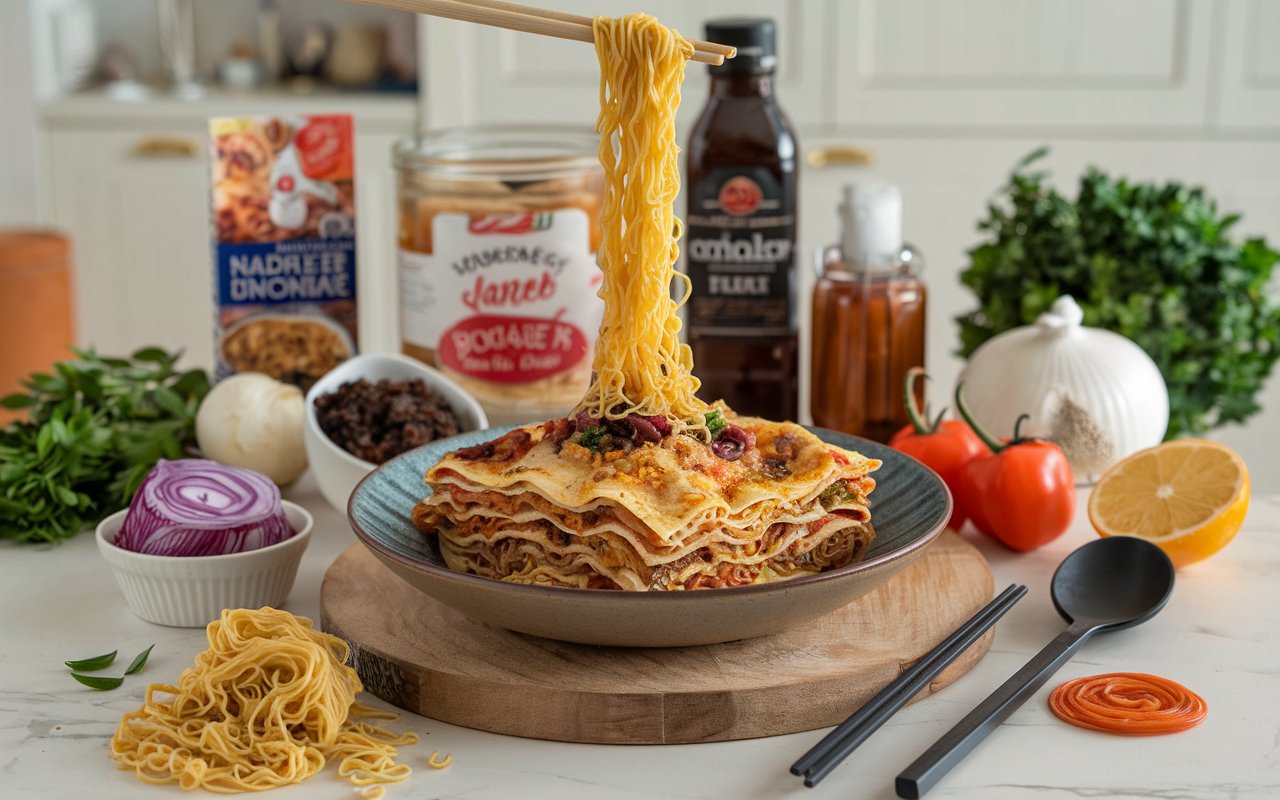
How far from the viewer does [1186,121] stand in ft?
12.2

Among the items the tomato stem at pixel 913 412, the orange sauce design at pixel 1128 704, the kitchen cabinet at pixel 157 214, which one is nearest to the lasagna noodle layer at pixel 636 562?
the orange sauce design at pixel 1128 704

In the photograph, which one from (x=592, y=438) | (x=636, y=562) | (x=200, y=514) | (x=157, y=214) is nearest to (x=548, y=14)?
(x=592, y=438)

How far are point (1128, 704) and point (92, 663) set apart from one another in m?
0.90

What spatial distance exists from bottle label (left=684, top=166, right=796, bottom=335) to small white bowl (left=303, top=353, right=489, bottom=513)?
0.35 meters

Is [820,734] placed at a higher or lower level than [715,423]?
lower

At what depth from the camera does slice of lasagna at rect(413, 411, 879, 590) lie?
1.18 meters

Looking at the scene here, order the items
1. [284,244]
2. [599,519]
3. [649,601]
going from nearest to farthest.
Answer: [649,601] < [599,519] < [284,244]

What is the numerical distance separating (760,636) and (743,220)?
753 millimetres

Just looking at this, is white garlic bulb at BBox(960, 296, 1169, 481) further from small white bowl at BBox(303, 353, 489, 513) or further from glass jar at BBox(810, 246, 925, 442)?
small white bowl at BBox(303, 353, 489, 513)

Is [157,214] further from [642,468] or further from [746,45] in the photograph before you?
[642,468]

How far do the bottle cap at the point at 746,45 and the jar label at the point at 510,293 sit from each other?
0.89 feet

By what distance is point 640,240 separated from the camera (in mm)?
1344

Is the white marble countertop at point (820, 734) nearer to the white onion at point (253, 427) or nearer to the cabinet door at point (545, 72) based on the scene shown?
the white onion at point (253, 427)

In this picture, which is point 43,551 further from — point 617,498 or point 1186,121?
point 1186,121
